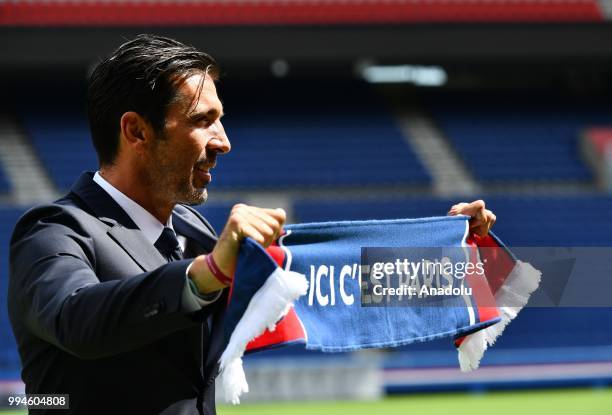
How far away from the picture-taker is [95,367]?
1.95 meters

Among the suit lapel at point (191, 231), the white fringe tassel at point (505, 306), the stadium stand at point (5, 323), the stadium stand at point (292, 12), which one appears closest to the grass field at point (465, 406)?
the stadium stand at point (5, 323)

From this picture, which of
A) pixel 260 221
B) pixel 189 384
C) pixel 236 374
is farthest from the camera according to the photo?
pixel 189 384

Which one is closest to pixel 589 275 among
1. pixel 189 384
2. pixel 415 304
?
pixel 415 304

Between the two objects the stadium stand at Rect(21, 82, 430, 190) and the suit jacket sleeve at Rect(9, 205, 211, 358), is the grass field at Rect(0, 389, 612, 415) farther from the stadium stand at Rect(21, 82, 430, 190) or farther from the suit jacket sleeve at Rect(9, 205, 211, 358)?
the suit jacket sleeve at Rect(9, 205, 211, 358)

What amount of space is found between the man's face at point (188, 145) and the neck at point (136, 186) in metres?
0.01

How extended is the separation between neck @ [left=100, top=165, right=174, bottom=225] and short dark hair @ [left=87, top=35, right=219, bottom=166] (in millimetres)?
92

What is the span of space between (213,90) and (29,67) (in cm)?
1501

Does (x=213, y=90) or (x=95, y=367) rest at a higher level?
(x=213, y=90)

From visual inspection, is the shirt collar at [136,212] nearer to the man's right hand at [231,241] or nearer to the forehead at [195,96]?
the forehead at [195,96]

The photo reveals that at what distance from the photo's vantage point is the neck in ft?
7.04

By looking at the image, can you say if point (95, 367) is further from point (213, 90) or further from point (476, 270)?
point (476, 270)

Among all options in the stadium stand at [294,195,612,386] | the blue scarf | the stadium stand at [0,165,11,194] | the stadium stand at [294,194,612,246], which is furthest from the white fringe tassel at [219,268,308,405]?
the stadium stand at [0,165,11,194]

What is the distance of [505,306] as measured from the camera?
7.95 ft

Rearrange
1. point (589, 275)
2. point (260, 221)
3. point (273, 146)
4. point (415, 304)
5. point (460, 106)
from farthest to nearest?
point (460, 106) < point (273, 146) < point (589, 275) < point (415, 304) < point (260, 221)
